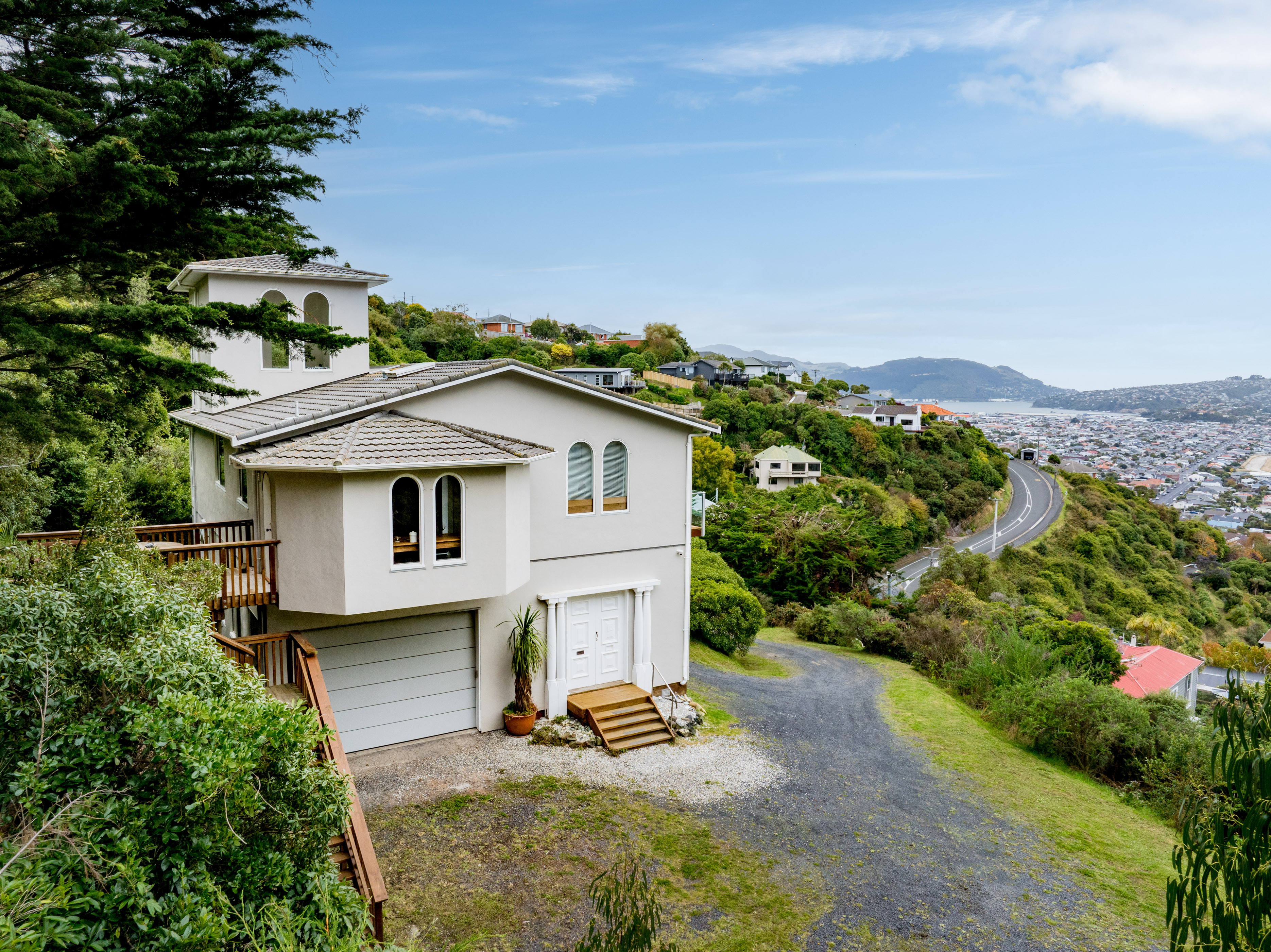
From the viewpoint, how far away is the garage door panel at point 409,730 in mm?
12820

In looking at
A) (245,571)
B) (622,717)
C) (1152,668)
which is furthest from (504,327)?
(245,571)

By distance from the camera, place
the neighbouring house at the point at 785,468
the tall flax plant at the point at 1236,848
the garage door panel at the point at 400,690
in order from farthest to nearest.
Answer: the neighbouring house at the point at 785,468 < the garage door panel at the point at 400,690 < the tall flax plant at the point at 1236,848

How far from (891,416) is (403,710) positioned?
3627 inches

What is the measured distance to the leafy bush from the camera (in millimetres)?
4457

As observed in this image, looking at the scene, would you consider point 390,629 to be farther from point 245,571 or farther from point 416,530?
point 245,571

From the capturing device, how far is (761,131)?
3706 centimetres

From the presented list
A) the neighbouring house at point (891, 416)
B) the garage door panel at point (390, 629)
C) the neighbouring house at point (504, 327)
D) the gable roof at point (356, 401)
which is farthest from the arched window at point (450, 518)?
the neighbouring house at point (504, 327)

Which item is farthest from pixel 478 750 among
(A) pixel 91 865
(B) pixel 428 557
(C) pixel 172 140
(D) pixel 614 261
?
(D) pixel 614 261

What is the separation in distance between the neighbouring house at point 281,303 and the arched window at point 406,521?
4976mm

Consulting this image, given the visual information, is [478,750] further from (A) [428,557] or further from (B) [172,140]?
(B) [172,140]

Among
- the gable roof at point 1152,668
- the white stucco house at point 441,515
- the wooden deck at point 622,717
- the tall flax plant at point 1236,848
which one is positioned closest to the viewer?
the tall flax plant at point 1236,848

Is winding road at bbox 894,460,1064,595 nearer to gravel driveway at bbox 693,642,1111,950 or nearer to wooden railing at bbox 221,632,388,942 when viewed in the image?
gravel driveway at bbox 693,642,1111,950

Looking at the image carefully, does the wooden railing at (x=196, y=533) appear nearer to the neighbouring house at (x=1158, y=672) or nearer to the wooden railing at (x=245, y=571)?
the wooden railing at (x=245, y=571)

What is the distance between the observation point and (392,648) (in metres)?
13.0
